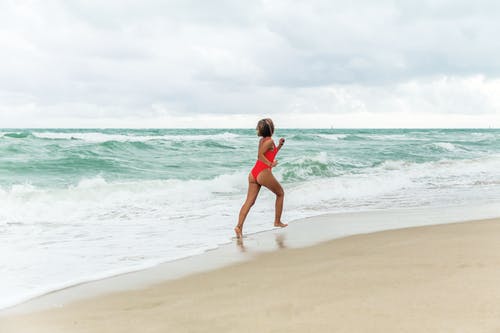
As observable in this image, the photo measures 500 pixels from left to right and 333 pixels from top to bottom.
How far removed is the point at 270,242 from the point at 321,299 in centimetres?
295

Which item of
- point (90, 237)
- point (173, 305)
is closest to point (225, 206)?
point (90, 237)

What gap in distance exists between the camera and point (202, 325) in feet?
10.4

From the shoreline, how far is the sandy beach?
24 centimetres

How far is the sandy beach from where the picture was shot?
2.98 m

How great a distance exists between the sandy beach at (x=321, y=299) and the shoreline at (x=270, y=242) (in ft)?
0.78

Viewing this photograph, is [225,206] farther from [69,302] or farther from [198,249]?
[69,302]

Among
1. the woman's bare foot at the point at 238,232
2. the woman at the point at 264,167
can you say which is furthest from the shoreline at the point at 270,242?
the woman at the point at 264,167

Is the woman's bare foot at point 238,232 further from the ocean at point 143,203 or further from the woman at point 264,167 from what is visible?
the ocean at point 143,203

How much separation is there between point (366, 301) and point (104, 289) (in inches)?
89.9

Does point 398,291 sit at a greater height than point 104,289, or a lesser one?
greater

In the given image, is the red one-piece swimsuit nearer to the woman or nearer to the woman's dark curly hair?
the woman

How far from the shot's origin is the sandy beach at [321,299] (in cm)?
298

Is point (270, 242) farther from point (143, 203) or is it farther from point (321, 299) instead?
point (143, 203)

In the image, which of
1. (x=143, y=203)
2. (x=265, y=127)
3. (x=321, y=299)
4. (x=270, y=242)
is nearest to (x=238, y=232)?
A: (x=270, y=242)
